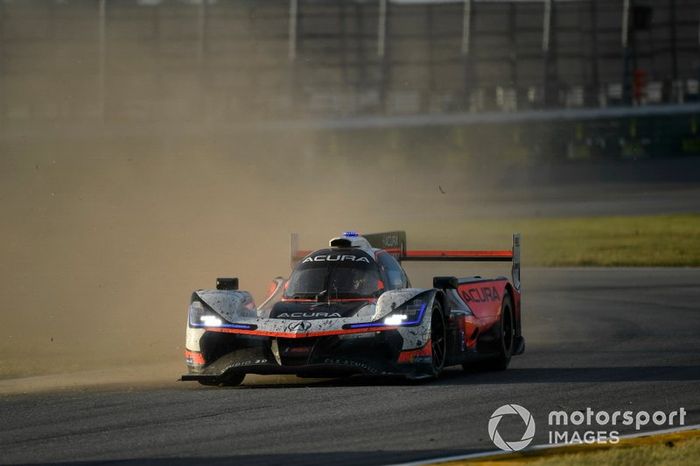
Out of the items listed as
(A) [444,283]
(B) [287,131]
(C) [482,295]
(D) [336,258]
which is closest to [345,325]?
(D) [336,258]

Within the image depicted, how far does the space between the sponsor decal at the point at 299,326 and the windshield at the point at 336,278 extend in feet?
2.97

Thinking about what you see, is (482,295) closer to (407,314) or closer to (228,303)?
(407,314)

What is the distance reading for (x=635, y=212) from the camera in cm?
4531

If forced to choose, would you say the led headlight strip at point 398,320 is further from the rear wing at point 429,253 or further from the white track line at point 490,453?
the white track line at point 490,453

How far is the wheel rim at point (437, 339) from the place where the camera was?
529 inches

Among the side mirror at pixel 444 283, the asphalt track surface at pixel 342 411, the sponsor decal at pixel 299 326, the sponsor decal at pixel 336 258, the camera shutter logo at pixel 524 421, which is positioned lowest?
the asphalt track surface at pixel 342 411

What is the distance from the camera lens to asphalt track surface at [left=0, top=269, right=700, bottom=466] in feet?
31.3

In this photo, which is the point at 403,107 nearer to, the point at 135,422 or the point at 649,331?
the point at 649,331

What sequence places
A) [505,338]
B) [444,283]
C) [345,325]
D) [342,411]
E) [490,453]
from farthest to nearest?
1. [505,338]
2. [444,283]
3. [345,325]
4. [342,411]
5. [490,453]

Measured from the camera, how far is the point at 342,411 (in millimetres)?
11258

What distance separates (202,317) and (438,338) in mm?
2219

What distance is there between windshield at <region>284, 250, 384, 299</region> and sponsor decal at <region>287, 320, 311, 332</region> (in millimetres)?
907

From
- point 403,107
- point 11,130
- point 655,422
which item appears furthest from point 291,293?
point 403,107

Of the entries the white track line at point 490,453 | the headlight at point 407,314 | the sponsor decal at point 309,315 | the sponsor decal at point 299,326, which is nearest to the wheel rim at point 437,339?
the headlight at point 407,314
